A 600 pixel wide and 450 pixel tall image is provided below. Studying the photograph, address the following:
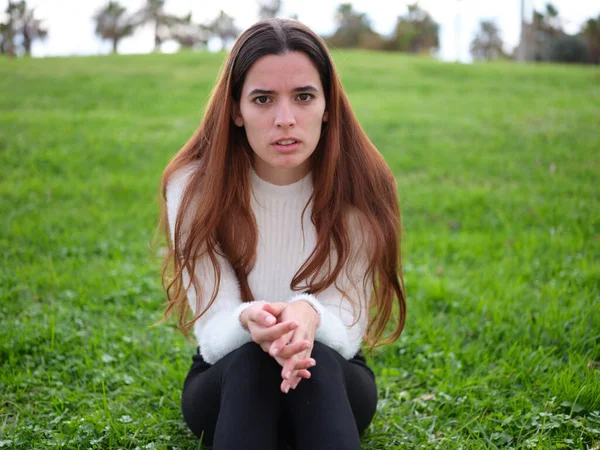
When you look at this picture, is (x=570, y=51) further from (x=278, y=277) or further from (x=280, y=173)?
(x=278, y=277)

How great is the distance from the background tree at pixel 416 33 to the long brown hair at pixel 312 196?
46.6m

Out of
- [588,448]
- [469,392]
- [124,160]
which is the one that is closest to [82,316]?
[469,392]

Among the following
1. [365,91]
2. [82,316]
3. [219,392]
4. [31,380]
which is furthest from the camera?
[365,91]

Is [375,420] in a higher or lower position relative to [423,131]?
lower

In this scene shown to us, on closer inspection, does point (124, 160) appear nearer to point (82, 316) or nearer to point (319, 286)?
point (82, 316)

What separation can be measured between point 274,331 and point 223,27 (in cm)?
4838

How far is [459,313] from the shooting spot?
3848 millimetres

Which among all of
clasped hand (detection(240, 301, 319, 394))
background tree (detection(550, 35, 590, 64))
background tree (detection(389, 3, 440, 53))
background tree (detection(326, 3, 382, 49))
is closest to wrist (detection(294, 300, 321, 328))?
clasped hand (detection(240, 301, 319, 394))

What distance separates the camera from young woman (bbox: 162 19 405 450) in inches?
80.3

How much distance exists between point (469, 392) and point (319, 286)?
1.05m

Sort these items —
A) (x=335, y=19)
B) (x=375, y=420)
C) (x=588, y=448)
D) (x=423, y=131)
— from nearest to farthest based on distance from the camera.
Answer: (x=588, y=448)
(x=375, y=420)
(x=423, y=131)
(x=335, y=19)

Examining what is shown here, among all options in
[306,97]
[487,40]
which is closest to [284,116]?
[306,97]

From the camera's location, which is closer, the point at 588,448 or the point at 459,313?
the point at 588,448

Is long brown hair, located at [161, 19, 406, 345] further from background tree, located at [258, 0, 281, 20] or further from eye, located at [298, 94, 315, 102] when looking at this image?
background tree, located at [258, 0, 281, 20]
